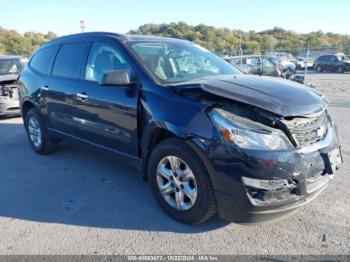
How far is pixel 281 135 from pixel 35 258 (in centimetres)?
230

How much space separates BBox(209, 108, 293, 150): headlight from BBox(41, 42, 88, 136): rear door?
94.6 inches

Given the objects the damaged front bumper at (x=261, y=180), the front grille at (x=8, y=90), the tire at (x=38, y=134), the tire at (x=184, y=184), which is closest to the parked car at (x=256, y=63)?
the front grille at (x=8, y=90)

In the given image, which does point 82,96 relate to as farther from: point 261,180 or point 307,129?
point 307,129

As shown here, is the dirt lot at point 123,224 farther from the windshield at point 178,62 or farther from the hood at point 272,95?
the windshield at point 178,62

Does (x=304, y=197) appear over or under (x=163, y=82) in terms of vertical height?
under

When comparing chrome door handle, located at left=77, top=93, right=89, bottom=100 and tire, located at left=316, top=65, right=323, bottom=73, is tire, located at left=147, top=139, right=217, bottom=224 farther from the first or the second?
tire, located at left=316, top=65, right=323, bottom=73

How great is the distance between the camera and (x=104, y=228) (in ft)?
11.0

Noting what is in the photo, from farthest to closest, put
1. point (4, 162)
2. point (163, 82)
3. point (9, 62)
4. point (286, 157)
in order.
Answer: point (9, 62)
point (4, 162)
point (163, 82)
point (286, 157)

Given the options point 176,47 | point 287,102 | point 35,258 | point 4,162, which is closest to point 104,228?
point 35,258

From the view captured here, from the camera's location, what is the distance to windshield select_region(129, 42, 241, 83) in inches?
152

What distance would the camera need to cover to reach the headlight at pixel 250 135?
9.34ft

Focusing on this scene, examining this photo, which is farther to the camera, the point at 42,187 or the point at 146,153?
the point at 42,187

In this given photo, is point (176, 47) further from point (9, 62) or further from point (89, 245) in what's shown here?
point (9, 62)

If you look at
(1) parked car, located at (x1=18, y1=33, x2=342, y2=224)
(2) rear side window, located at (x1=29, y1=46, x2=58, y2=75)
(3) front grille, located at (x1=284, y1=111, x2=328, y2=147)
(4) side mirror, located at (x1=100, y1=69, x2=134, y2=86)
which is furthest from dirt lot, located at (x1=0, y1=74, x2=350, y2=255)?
(2) rear side window, located at (x1=29, y1=46, x2=58, y2=75)
